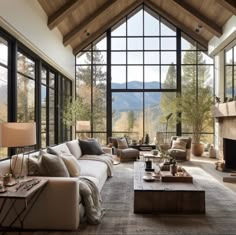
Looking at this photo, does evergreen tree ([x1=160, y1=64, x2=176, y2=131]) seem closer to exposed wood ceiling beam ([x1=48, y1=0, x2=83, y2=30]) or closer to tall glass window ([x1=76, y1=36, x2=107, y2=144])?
tall glass window ([x1=76, y1=36, x2=107, y2=144])

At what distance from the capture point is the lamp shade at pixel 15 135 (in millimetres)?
3082

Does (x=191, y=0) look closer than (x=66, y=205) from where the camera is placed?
No

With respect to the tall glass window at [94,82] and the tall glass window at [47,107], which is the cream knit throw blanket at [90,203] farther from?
the tall glass window at [94,82]

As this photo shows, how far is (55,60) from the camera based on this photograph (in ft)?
27.1

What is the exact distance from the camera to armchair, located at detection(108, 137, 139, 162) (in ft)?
29.3

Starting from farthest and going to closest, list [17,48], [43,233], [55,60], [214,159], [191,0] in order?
[214,159] < [191,0] < [55,60] < [17,48] < [43,233]

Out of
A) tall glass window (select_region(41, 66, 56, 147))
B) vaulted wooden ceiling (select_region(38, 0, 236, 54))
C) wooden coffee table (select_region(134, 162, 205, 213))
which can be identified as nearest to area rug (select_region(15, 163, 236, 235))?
wooden coffee table (select_region(134, 162, 205, 213))

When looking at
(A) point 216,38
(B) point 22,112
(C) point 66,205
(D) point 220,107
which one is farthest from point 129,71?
(C) point 66,205

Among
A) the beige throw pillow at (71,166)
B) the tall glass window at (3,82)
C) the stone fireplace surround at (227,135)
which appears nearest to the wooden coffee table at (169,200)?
the beige throw pillow at (71,166)

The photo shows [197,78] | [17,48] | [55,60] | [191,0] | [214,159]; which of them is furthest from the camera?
[197,78]

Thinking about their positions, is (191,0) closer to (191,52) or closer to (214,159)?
(191,52)

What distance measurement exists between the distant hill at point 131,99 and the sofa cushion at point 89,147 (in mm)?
4702

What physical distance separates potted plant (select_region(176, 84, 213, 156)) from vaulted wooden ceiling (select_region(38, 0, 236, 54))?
7.26ft

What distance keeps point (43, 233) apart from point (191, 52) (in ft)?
32.2
